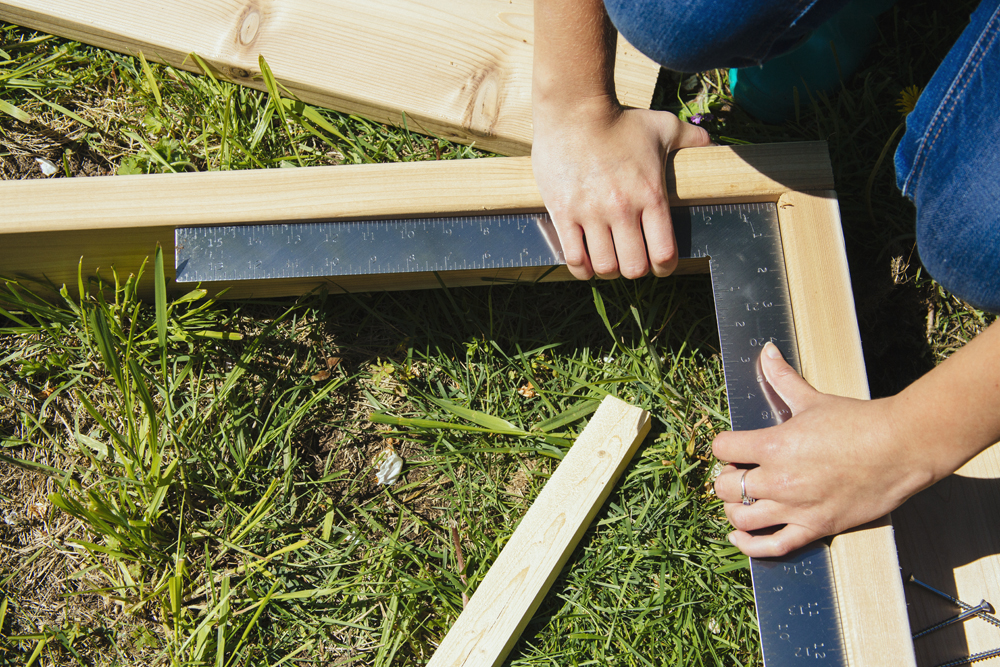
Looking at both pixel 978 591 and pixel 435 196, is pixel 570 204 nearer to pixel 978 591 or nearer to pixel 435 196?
pixel 435 196

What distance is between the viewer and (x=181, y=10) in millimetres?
2006

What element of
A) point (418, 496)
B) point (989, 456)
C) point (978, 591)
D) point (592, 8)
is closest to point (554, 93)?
point (592, 8)

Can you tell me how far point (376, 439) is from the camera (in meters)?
1.95

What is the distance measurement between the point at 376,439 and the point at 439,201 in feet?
2.54

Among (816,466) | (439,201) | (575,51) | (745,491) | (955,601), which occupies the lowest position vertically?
(955,601)

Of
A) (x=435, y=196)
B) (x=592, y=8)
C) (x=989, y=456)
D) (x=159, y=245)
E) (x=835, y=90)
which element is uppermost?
(x=592, y=8)

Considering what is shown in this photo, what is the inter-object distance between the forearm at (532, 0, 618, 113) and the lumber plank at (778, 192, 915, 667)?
55cm

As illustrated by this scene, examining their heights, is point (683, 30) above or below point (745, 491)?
above

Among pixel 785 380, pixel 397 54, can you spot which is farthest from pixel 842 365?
pixel 397 54

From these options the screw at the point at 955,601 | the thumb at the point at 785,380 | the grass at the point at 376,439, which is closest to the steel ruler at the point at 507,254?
the thumb at the point at 785,380

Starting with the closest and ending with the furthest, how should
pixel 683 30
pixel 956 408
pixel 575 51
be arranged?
1. pixel 956 408
2. pixel 683 30
3. pixel 575 51

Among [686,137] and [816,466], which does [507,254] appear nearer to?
[686,137]

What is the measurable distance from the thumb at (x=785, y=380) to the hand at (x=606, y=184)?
31 cm

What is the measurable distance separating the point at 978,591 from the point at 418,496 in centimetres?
145
